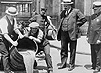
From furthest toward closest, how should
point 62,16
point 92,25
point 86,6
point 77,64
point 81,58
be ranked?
point 86,6 → point 81,58 → point 77,64 → point 62,16 → point 92,25

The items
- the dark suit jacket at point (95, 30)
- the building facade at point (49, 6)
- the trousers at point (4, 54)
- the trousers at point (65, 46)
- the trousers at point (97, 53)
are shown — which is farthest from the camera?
the building facade at point (49, 6)

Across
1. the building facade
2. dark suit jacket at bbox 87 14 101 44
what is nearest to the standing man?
dark suit jacket at bbox 87 14 101 44

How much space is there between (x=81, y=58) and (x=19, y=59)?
11.0ft

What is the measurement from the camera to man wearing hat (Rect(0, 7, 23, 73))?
6.44 meters

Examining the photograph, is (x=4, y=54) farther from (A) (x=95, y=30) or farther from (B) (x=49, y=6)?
(B) (x=49, y=6)

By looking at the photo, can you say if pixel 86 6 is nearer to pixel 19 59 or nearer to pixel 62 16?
pixel 62 16

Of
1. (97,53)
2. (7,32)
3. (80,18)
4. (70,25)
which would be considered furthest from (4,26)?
(97,53)

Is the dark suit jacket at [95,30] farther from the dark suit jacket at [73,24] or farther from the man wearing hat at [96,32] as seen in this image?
the dark suit jacket at [73,24]

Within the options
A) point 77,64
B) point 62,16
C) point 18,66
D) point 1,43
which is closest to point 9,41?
point 1,43

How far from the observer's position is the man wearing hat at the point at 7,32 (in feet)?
21.1

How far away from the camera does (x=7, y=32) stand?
21.1 ft

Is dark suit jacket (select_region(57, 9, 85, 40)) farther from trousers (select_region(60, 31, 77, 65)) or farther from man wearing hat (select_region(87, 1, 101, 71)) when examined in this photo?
man wearing hat (select_region(87, 1, 101, 71))

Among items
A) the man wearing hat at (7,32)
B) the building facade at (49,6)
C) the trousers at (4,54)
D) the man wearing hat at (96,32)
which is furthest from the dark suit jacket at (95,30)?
the building facade at (49,6)

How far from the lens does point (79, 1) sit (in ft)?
57.5
